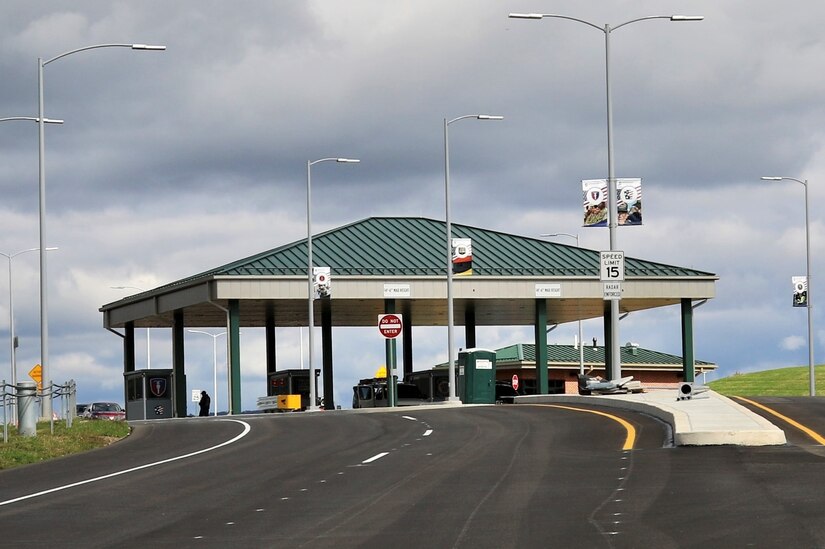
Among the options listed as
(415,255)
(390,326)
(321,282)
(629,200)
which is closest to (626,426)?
(629,200)

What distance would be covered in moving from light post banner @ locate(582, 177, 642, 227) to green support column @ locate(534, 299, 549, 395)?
3054 cm

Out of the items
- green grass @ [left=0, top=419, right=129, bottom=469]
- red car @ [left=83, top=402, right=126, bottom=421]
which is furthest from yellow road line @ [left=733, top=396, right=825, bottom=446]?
red car @ [left=83, top=402, right=126, bottom=421]

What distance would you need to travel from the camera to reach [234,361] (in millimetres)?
62875

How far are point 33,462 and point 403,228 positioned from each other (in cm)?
4648

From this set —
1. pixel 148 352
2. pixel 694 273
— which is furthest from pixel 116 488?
pixel 148 352

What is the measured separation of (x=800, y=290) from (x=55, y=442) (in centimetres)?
4533

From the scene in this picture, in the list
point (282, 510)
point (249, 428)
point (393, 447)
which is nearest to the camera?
point (282, 510)

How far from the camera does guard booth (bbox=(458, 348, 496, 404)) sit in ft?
190

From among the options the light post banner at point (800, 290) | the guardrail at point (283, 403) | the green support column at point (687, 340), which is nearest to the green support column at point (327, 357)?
the guardrail at point (283, 403)

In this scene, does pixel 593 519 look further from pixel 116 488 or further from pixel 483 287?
pixel 483 287

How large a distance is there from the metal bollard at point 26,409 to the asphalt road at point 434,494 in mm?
4893

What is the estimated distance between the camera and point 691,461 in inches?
774

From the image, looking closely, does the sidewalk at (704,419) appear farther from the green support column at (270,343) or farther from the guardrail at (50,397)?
the green support column at (270,343)

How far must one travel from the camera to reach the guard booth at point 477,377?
5778 centimetres
